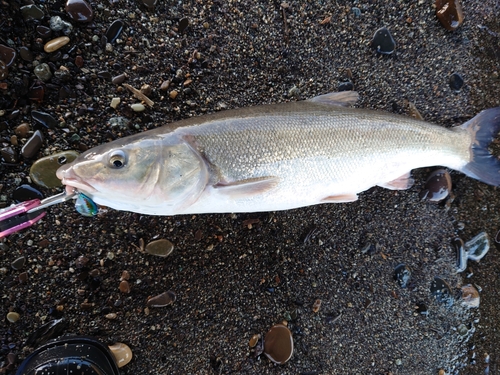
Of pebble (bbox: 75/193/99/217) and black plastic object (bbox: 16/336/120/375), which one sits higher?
pebble (bbox: 75/193/99/217)

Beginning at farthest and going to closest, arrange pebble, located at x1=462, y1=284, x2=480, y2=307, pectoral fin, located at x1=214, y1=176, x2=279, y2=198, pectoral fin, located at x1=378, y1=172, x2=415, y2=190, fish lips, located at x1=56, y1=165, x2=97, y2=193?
pebble, located at x1=462, y1=284, x2=480, y2=307 → pectoral fin, located at x1=378, y1=172, x2=415, y2=190 → pectoral fin, located at x1=214, y1=176, x2=279, y2=198 → fish lips, located at x1=56, y1=165, x2=97, y2=193

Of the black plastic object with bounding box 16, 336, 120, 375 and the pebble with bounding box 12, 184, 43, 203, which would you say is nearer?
the black plastic object with bounding box 16, 336, 120, 375

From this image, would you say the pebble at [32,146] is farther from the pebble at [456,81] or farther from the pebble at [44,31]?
the pebble at [456,81]

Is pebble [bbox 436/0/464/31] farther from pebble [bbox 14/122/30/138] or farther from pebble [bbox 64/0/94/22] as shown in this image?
pebble [bbox 14/122/30/138]

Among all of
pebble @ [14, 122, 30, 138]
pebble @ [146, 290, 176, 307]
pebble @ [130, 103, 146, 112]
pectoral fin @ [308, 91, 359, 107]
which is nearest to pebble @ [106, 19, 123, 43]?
pebble @ [130, 103, 146, 112]

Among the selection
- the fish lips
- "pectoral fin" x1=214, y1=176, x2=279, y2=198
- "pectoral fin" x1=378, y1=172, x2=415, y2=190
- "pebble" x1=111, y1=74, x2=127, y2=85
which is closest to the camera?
the fish lips

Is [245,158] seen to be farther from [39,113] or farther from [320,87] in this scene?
[39,113]

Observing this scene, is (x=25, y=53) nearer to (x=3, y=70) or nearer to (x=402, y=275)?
(x=3, y=70)

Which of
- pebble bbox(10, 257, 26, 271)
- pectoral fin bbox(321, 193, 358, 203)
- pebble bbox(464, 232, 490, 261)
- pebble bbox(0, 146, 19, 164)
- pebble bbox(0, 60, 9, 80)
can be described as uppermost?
pebble bbox(0, 60, 9, 80)

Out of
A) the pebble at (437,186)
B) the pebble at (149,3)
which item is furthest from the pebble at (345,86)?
the pebble at (149,3)
